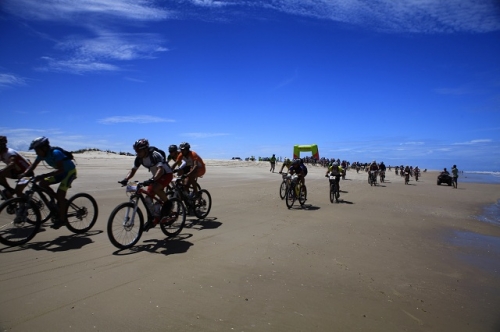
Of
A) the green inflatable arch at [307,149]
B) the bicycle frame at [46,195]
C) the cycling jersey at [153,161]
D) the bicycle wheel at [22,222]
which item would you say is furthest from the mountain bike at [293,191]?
the green inflatable arch at [307,149]

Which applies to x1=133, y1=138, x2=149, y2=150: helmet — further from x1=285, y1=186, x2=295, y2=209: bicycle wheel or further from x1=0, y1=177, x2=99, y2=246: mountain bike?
x1=285, y1=186, x2=295, y2=209: bicycle wheel

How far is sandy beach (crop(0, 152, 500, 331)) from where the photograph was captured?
3.67m

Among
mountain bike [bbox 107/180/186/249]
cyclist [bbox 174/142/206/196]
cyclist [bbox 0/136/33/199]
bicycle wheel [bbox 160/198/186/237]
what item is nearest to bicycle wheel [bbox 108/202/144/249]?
mountain bike [bbox 107/180/186/249]

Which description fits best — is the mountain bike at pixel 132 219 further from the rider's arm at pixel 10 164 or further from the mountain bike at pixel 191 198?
the rider's arm at pixel 10 164

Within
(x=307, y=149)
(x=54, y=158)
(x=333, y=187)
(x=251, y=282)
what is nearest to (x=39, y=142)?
(x=54, y=158)

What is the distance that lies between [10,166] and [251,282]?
6061mm

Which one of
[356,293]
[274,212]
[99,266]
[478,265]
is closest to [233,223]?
[274,212]

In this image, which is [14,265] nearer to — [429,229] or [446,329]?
[446,329]

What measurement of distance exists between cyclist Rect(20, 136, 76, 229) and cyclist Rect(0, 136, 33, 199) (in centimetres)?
55

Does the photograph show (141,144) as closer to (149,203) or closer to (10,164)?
(149,203)

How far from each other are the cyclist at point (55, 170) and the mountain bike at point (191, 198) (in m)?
2.53

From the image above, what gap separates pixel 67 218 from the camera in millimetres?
6977

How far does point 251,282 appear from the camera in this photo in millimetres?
4766

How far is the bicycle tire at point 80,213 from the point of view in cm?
716
